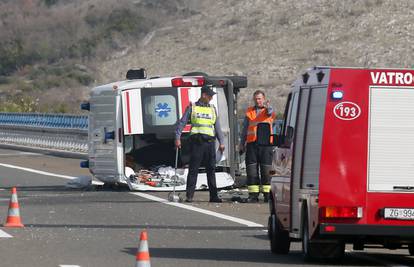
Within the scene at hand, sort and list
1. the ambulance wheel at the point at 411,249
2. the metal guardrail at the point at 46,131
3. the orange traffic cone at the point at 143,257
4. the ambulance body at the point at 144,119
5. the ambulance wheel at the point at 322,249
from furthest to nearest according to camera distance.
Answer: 1. the metal guardrail at the point at 46,131
2. the ambulance body at the point at 144,119
3. the ambulance wheel at the point at 411,249
4. the ambulance wheel at the point at 322,249
5. the orange traffic cone at the point at 143,257

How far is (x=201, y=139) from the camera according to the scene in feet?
69.8

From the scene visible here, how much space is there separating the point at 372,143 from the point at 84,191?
12.3 metres

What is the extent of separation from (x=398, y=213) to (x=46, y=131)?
3073 centimetres

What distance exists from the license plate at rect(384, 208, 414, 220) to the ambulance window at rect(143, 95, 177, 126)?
12110 millimetres

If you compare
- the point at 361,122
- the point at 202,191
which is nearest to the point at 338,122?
the point at 361,122

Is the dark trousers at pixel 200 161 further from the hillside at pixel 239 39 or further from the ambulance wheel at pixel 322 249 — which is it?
the hillside at pixel 239 39

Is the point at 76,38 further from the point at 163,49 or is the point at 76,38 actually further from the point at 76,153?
the point at 76,153

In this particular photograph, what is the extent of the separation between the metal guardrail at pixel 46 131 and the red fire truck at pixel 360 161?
2578 centimetres

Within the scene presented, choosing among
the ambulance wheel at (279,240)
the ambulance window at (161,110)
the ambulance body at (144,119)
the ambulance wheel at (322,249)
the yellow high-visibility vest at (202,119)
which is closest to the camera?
the ambulance wheel at (322,249)

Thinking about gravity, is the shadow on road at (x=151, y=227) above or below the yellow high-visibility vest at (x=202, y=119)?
below

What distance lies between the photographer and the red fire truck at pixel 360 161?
12289 millimetres

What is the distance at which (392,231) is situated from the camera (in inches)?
482

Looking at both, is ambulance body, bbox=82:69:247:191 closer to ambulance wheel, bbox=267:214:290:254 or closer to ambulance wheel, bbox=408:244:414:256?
ambulance wheel, bbox=267:214:290:254

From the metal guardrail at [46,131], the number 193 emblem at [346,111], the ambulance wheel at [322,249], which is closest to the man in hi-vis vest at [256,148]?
the ambulance wheel at [322,249]
